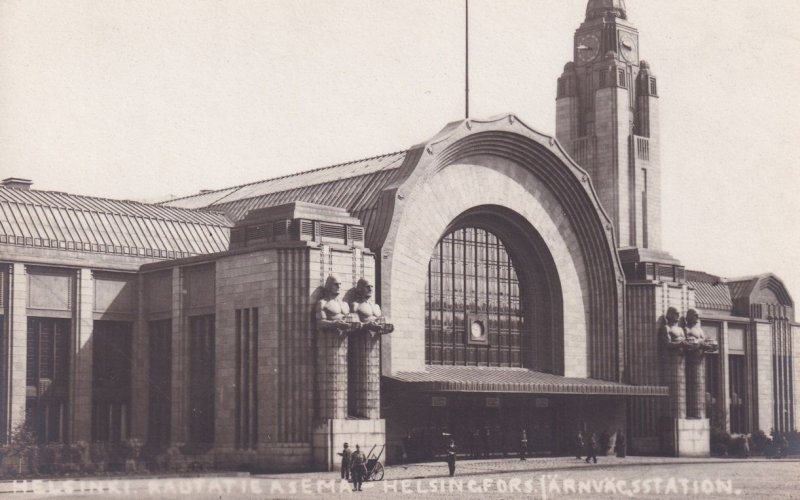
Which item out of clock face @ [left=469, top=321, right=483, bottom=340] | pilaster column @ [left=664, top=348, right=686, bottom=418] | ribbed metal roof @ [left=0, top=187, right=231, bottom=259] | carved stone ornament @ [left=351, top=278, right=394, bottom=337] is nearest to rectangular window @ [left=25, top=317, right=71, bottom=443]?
ribbed metal roof @ [left=0, top=187, right=231, bottom=259]

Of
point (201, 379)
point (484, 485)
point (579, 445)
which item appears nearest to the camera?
point (484, 485)

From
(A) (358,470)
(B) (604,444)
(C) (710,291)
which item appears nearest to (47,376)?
(A) (358,470)

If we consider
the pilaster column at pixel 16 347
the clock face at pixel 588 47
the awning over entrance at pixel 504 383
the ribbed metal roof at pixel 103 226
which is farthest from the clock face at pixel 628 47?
the pilaster column at pixel 16 347

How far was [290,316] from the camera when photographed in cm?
4716

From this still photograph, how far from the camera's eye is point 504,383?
51.9 m

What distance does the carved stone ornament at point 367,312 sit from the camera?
47844 mm

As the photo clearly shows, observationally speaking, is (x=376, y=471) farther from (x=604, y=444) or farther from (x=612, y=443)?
(x=612, y=443)

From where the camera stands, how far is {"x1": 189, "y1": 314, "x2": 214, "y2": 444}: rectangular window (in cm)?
5044

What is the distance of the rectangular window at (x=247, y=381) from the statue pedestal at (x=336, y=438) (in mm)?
2581

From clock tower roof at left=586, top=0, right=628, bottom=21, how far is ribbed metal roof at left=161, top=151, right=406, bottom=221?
2127 centimetres

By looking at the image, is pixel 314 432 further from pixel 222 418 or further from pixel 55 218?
pixel 55 218

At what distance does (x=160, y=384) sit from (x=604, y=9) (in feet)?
124

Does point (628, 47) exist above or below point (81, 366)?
above

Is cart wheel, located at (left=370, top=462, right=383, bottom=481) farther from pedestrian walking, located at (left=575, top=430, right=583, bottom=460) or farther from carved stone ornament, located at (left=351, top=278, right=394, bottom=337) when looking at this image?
pedestrian walking, located at (left=575, top=430, right=583, bottom=460)
